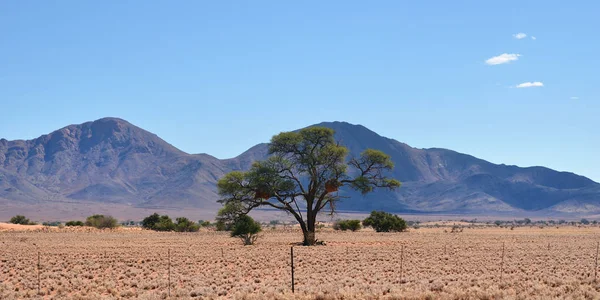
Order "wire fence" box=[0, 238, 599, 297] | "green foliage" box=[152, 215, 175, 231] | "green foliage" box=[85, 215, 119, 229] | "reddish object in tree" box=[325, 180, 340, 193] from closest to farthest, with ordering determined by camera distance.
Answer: "wire fence" box=[0, 238, 599, 297], "reddish object in tree" box=[325, 180, 340, 193], "green foliage" box=[152, 215, 175, 231], "green foliage" box=[85, 215, 119, 229]

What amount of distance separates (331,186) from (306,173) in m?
3.01

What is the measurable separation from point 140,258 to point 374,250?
15456 millimetres

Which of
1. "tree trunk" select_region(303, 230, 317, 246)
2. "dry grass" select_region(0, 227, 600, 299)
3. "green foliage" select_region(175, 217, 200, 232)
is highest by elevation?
"green foliage" select_region(175, 217, 200, 232)

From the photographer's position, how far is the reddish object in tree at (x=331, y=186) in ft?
176

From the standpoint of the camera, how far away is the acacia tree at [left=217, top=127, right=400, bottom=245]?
54.2 meters

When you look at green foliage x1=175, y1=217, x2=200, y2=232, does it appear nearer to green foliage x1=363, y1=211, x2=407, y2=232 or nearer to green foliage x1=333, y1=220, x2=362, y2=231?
green foliage x1=333, y1=220, x2=362, y2=231

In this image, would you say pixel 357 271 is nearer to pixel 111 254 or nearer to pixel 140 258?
pixel 140 258

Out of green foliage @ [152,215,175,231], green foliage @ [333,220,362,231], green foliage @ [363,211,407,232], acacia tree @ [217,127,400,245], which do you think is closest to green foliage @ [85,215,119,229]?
green foliage @ [152,215,175,231]

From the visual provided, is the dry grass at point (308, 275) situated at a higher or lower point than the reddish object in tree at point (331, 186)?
lower

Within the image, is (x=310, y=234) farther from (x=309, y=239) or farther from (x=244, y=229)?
(x=244, y=229)

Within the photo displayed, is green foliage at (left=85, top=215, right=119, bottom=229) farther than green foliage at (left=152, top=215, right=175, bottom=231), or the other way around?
green foliage at (left=85, top=215, right=119, bottom=229)

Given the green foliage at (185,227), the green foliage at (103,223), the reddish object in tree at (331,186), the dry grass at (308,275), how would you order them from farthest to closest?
the green foliage at (103,223)
the green foliage at (185,227)
the reddish object in tree at (331,186)
the dry grass at (308,275)

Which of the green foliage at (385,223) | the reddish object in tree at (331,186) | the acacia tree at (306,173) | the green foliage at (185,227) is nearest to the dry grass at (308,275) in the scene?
the reddish object in tree at (331,186)

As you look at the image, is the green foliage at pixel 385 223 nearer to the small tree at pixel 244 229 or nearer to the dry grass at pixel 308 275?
the small tree at pixel 244 229
